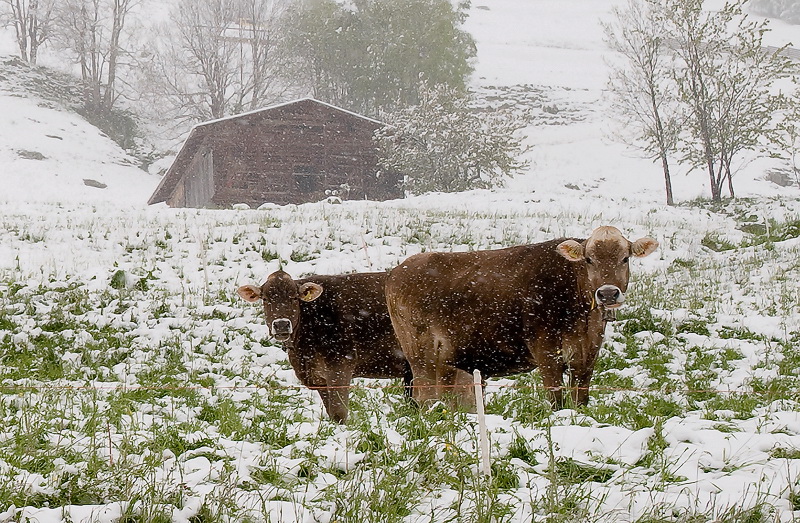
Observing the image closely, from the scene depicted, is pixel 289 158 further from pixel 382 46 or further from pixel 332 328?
pixel 332 328

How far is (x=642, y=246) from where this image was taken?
711 centimetres

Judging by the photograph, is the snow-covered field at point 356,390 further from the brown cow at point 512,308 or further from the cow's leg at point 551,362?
the brown cow at point 512,308

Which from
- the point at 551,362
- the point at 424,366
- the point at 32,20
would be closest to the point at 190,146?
the point at 424,366

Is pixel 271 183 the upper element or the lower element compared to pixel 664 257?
upper

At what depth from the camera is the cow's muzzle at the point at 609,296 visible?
6.34m

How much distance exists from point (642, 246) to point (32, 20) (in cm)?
7225

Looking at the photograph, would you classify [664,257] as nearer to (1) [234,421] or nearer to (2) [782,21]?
(1) [234,421]

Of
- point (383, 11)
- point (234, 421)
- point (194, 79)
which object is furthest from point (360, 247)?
point (194, 79)

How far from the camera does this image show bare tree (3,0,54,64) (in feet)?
217

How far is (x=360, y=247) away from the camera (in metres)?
16.8

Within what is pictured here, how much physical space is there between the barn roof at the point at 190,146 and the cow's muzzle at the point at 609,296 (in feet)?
105

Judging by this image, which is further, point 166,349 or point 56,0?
point 56,0

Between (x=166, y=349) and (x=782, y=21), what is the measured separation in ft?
353

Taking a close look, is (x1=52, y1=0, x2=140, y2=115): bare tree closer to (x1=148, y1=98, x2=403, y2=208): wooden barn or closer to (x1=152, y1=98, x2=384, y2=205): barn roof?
(x1=152, y1=98, x2=384, y2=205): barn roof
